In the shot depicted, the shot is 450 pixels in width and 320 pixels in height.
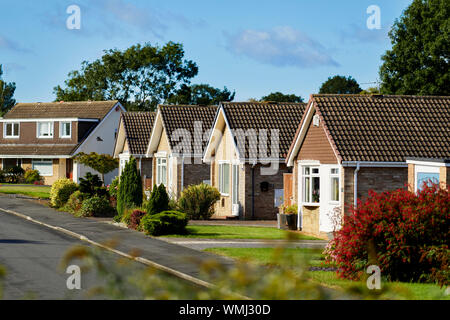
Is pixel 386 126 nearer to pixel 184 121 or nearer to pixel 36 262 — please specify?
pixel 36 262

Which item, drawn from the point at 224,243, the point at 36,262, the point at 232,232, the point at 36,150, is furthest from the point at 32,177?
the point at 36,262

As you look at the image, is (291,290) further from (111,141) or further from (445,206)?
(111,141)

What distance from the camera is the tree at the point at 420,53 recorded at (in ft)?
177

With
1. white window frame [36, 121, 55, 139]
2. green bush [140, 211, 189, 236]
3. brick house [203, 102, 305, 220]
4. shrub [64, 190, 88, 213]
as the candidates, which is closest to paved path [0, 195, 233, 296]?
green bush [140, 211, 189, 236]

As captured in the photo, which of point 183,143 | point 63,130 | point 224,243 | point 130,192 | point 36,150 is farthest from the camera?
point 36,150

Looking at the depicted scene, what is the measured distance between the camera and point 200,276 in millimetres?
15305

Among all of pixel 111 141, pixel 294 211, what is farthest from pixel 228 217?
pixel 111 141

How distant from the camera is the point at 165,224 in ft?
87.2

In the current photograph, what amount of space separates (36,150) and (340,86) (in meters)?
56.1

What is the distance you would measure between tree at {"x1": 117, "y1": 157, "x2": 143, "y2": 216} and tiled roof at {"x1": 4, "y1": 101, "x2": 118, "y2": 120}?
3559 cm

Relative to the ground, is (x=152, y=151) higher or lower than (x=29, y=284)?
higher

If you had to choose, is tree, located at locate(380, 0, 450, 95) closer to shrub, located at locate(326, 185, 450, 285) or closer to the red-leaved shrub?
the red-leaved shrub

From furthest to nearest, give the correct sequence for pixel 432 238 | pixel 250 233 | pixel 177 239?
pixel 250 233
pixel 177 239
pixel 432 238

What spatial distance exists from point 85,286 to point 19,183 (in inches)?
2251
